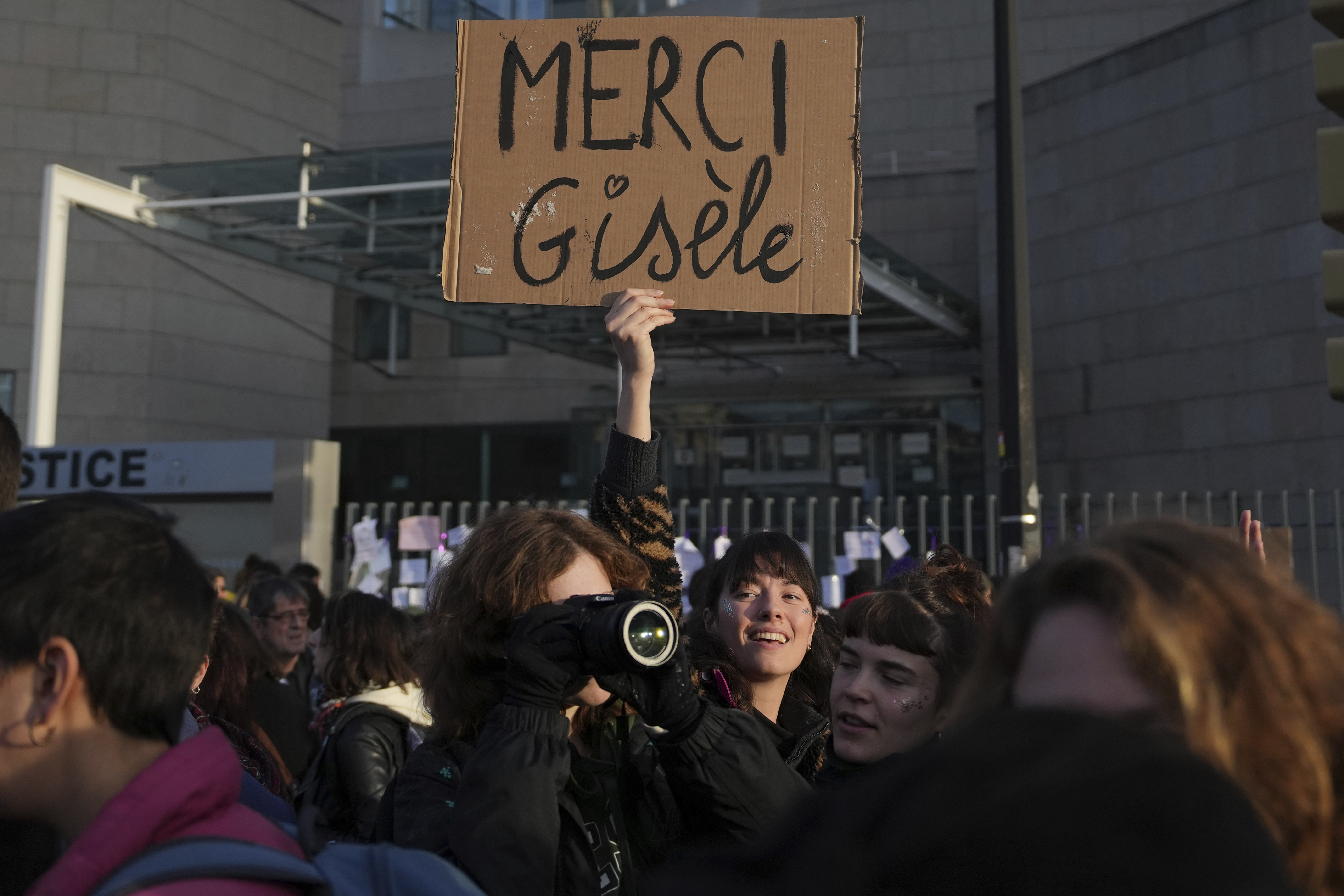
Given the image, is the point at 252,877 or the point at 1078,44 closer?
the point at 252,877

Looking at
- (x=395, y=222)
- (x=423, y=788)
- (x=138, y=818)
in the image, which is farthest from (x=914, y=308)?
(x=138, y=818)

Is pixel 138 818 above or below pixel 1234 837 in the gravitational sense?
below

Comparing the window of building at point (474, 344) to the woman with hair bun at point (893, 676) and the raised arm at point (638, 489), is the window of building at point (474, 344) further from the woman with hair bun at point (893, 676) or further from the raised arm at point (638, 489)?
the woman with hair bun at point (893, 676)

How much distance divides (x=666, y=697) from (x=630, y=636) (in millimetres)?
183

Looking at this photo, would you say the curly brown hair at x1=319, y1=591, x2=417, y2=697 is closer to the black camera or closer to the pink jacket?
the black camera

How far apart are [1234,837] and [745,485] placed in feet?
50.3

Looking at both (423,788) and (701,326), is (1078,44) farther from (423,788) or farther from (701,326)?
(423,788)

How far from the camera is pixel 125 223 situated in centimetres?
1912

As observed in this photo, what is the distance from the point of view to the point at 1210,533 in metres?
1.18

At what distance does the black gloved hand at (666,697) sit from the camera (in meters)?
2.06

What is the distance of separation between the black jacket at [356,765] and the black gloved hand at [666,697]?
2205 mm

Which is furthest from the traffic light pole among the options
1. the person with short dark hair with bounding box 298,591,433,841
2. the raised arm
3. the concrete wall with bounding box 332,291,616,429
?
the concrete wall with bounding box 332,291,616,429

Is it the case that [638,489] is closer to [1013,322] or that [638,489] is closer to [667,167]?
[667,167]

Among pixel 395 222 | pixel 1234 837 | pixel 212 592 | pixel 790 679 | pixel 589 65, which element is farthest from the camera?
pixel 395 222
